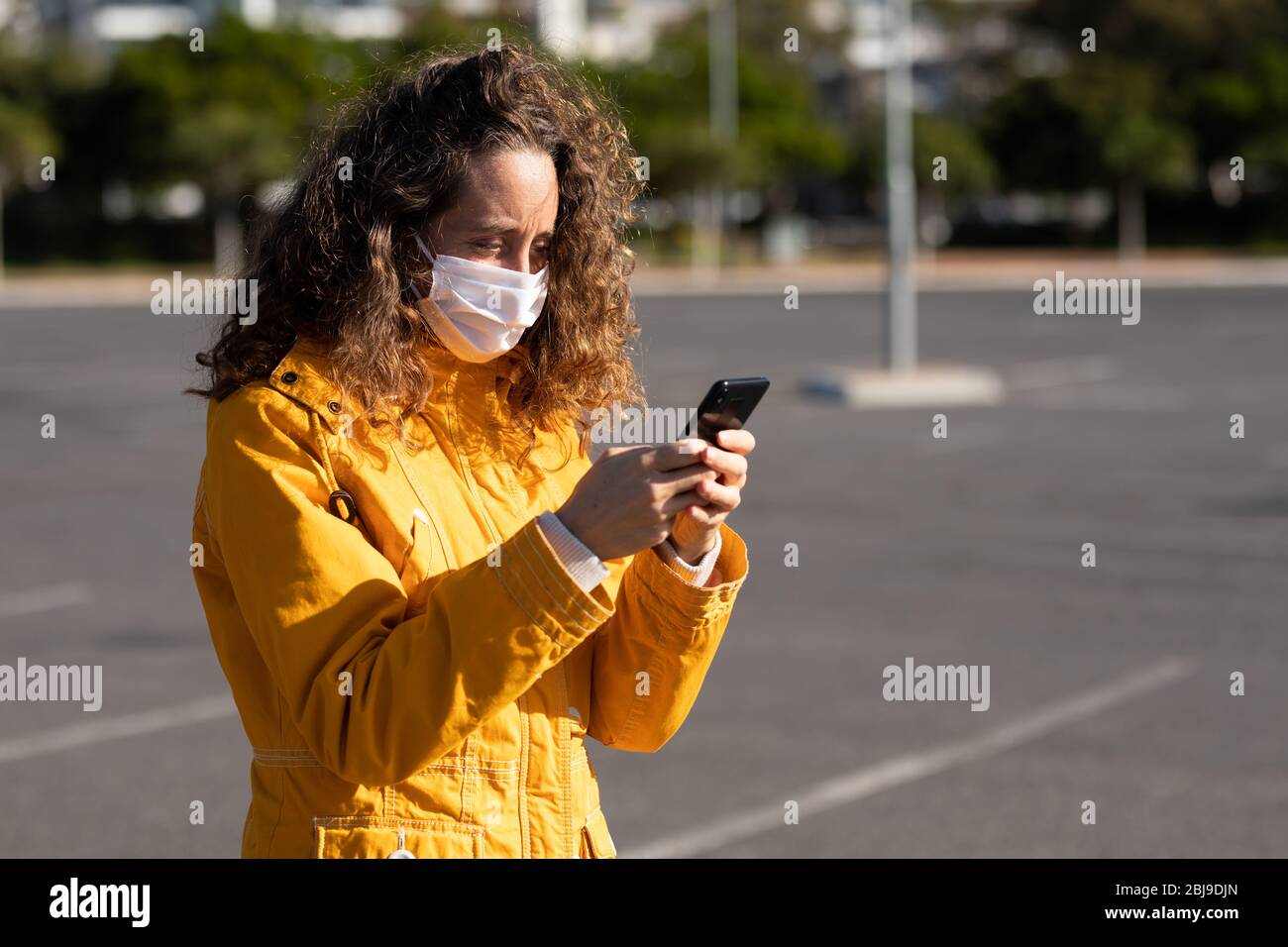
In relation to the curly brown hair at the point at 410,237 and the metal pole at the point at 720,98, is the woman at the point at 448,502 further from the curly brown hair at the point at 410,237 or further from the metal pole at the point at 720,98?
the metal pole at the point at 720,98

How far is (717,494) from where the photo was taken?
6.46 ft

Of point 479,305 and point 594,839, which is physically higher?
point 479,305

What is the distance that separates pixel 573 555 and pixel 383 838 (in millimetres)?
426

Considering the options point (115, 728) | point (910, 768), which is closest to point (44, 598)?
point (115, 728)

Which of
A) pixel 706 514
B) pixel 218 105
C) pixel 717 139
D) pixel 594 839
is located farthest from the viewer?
pixel 717 139

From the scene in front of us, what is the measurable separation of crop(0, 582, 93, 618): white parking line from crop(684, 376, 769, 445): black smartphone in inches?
279


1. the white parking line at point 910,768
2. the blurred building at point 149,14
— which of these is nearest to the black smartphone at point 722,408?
the white parking line at point 910,768

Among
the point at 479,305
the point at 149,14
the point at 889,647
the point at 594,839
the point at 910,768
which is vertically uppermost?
the point at 149,14

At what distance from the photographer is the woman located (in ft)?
6.34

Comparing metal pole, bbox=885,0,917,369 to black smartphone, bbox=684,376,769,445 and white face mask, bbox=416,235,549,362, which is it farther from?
black smartphone, bbox=684,376,769,445

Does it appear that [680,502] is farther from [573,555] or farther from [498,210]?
[498,210]

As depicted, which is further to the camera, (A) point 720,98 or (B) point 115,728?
(A) point 720,98
